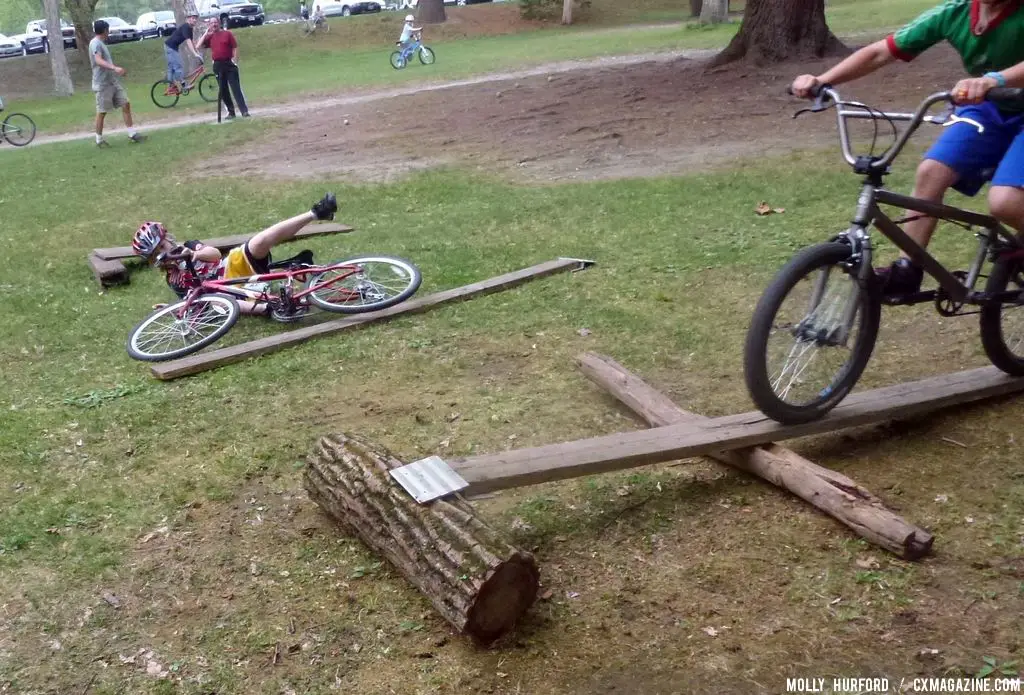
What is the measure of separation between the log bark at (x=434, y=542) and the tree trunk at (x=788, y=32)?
12.3 meters

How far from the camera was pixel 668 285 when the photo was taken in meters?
6.44

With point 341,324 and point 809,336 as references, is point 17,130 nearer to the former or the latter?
point 341,324

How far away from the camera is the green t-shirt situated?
3.75 metres

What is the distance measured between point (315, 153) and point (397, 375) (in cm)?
848

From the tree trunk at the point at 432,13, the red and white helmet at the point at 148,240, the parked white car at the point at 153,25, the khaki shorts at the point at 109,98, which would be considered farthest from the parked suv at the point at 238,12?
the red and white helmet at the point at 148,240

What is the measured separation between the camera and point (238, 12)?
149ft

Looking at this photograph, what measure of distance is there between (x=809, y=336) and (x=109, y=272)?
609 centimetres

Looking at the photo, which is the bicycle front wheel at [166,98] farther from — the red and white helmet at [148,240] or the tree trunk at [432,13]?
the tree trunk at [432,13]

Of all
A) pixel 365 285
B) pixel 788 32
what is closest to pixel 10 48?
pixel 788 32

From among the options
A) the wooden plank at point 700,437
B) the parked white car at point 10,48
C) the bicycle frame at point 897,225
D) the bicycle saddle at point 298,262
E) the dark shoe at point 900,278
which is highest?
the bicycle frame at point 897,225

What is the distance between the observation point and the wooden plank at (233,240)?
8.12m

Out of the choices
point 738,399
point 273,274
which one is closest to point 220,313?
point 273,274

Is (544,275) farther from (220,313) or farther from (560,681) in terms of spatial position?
(560,681)

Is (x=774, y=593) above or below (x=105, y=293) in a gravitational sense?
above
